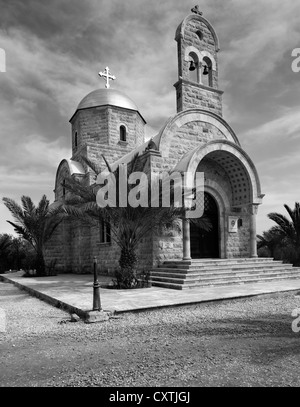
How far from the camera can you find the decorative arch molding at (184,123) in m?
13.0

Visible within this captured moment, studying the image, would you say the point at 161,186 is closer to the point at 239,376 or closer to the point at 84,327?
the point at 84,327

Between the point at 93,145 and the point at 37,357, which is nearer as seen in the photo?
the point at 37,357

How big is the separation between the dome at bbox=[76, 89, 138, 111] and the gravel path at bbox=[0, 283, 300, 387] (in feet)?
52.4

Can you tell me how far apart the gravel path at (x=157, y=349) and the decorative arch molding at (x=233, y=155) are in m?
6.31

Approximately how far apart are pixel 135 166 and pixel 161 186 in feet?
3.53

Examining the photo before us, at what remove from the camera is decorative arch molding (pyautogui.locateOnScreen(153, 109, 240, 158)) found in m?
13.0

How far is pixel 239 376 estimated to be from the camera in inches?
136

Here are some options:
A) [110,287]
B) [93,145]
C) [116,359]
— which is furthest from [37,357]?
[93,145]

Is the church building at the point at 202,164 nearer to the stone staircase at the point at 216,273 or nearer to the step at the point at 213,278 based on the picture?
the stone staircase at the point at 216,273

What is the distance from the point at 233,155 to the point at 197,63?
457 cm

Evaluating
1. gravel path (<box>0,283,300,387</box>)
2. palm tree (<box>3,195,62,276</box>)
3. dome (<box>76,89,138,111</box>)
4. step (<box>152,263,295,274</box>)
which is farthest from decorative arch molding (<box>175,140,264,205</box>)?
dome (<box>76,89,138,111</box>)

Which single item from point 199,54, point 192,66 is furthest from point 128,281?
point 199,54

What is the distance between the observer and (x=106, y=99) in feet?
68.0

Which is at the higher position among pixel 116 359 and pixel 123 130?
pixel 123 130
